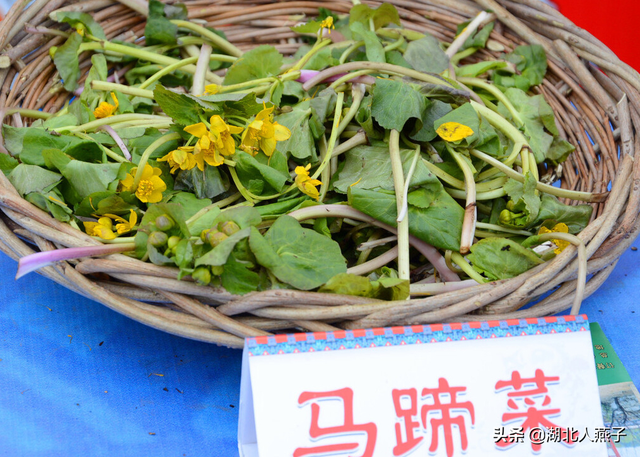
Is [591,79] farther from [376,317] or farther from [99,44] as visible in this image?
[99,44]

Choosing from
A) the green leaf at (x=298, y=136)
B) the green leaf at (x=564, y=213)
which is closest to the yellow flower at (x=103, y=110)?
the green leaf at (x=298, y=136)

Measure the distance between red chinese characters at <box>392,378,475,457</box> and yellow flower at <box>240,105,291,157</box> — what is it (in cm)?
28

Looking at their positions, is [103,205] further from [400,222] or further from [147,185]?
[400,222]

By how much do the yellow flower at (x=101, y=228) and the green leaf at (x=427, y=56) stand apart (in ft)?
1.59

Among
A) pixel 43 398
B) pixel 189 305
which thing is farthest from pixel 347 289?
pixel 43 398

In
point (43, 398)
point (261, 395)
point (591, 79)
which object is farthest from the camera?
point (591, 79)

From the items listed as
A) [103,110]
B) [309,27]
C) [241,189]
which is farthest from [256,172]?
[309,27]

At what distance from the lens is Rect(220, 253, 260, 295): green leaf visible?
0.47 m

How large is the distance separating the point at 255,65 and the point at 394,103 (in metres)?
0.24

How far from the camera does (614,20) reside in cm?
123

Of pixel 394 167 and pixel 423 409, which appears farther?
pixel 394 167

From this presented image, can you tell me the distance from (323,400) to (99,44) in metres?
0.62

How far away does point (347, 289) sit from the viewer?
500 millimetres

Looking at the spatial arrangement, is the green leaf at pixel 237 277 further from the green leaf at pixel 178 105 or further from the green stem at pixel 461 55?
the green stem at pixel 461 55
